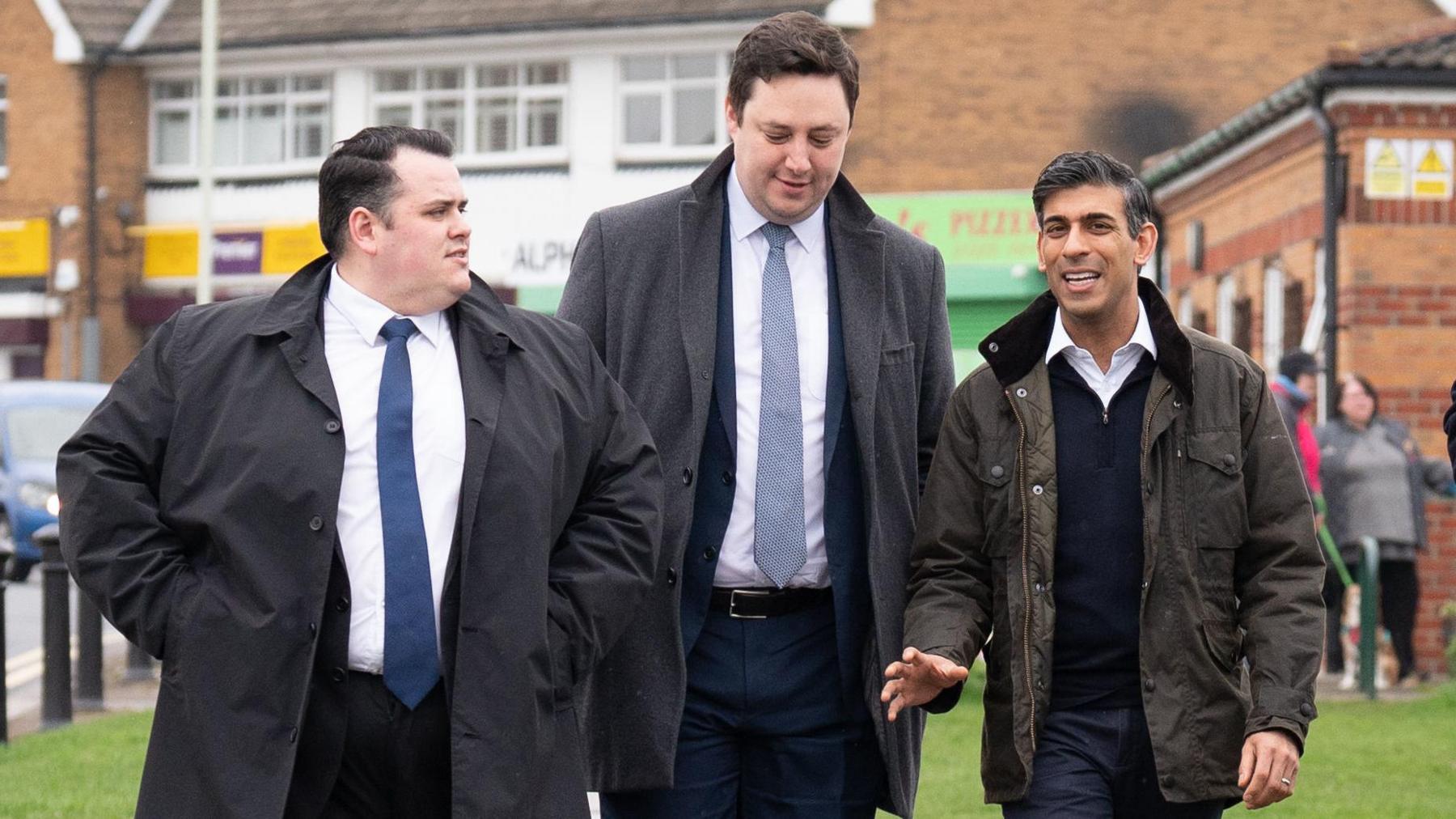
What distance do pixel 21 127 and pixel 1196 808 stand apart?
35.8 metres

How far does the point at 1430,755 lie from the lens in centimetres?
1070

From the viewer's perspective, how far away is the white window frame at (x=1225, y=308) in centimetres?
2231

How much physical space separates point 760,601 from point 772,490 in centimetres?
23

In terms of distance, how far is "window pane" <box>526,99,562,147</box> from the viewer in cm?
3556

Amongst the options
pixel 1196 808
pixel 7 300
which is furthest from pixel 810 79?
pixel 7 300

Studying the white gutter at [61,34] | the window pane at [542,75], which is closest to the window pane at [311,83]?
the white gutter at [61,34]

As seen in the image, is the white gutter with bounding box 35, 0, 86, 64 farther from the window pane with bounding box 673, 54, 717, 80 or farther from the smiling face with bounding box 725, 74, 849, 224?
the smiling face with bounding box 725, 74, 849, 224

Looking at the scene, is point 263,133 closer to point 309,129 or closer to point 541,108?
point 309,129

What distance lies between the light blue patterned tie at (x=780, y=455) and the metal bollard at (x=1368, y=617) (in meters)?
9.41

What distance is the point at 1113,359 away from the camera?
470cm

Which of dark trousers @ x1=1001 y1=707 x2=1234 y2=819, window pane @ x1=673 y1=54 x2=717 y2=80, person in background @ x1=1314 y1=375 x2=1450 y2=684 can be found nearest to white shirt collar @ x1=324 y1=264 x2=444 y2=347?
dark trousers @ x1=1001 y1=707 x2=1234 y2=819

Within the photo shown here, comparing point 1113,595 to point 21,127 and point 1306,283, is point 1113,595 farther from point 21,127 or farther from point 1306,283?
point 21,127

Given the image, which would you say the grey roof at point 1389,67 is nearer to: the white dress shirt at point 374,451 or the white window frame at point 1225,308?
the white window frame at point 1225,308

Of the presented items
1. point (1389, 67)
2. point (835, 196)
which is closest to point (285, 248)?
point (1389, 67)
